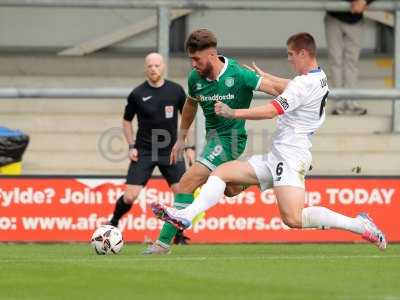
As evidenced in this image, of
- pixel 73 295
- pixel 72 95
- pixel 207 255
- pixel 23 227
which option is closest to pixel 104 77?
pixel 72 95

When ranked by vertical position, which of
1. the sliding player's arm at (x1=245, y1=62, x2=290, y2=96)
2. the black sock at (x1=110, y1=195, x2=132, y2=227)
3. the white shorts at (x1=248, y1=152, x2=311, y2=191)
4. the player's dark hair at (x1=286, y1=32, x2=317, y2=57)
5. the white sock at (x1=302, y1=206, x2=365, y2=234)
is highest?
the player's dark hair at (x1=286, y1=32, x2=317, y2=57)

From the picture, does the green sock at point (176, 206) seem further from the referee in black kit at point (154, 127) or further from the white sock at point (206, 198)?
the referee in black kit at point (154, 127)

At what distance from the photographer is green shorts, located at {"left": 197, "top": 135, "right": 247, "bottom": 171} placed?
494 inches

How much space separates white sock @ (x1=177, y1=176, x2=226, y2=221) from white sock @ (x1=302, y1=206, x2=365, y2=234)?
790 mm

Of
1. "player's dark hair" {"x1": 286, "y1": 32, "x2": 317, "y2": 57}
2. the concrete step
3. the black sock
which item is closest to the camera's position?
"player's dark hair" {"x1": 286, "y1": 32, "x2": 317, "y2": 57}

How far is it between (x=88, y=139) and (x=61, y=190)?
3.02m

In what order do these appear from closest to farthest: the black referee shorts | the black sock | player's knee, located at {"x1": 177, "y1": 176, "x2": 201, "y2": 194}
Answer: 1. player's knee, located at {"x1": 177, "y1": 176, "x2": 201, "y2": 194}
2. the black sock
3. the black referee shorts

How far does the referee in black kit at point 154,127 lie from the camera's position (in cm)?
1552

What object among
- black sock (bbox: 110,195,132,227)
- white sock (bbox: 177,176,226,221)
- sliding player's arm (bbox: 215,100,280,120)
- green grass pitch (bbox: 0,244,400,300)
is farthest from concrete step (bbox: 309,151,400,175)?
sliding player's arm (bbox: 215,100,280,120)

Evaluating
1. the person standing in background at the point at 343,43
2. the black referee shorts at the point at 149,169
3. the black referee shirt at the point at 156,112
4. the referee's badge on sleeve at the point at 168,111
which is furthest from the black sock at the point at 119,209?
the person standing in background at the point at 343,43

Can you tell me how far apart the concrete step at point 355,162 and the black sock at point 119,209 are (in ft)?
13.4

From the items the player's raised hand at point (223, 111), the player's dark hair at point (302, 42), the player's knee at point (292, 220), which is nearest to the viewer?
the player's raised hand at point (223, 111)

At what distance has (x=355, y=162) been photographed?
62.1 feet

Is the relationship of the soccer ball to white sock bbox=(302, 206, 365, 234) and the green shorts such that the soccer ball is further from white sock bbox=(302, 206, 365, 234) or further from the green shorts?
white sock bbox=(302, 206, 365, 234)
